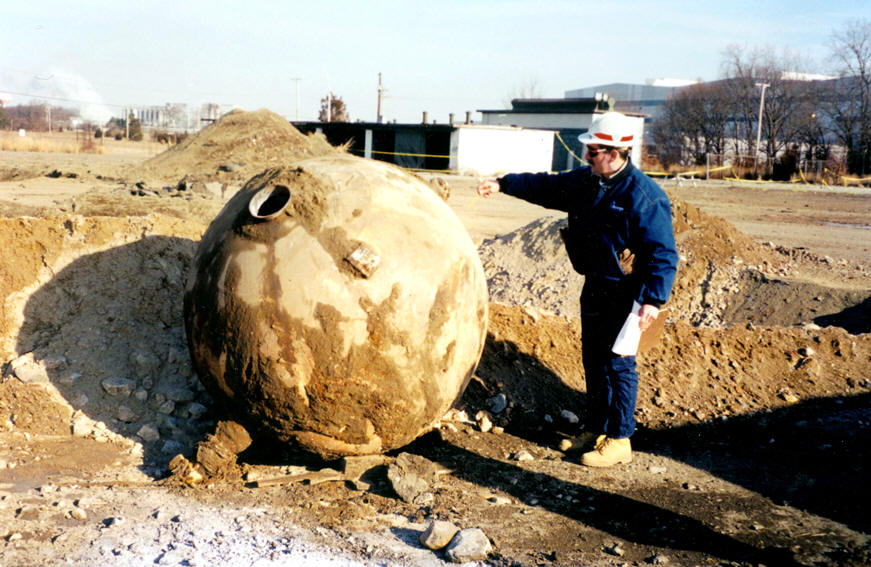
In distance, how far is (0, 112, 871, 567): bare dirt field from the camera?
12.8ft

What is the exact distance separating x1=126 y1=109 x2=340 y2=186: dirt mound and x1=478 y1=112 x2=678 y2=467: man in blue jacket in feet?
48.9

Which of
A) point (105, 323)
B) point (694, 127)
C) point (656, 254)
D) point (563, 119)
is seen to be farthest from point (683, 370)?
point (694, 127)

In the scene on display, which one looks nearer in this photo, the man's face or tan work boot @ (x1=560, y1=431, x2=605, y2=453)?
the man's face

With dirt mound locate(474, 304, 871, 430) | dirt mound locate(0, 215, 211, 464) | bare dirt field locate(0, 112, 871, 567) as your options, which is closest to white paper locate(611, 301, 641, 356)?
bare dirt field locate(0, 112, 871, 567)

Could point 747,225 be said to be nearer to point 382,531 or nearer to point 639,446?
point 639,446

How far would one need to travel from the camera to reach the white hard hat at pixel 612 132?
4746 millimetres

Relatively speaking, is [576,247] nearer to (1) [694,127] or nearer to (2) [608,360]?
(2) [608,360]

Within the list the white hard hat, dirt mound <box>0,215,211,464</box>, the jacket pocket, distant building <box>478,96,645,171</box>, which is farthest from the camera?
distant building <box>478,96,645,171</box>

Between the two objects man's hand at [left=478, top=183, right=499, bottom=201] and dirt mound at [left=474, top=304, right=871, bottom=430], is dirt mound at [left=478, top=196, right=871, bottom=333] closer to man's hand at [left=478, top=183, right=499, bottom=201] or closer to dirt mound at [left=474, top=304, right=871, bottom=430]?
dirt mound at [left=474, top=304, right=871, bottom=430]

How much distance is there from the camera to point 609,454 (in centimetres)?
506

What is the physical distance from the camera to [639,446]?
5.52 m

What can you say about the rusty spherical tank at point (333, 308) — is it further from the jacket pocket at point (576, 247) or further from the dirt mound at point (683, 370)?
the dirt mound at point (683, 370)

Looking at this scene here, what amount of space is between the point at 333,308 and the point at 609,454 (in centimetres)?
224

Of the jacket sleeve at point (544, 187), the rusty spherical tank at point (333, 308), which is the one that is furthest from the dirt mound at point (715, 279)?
the rusty spherical tank at point (333, 308)
